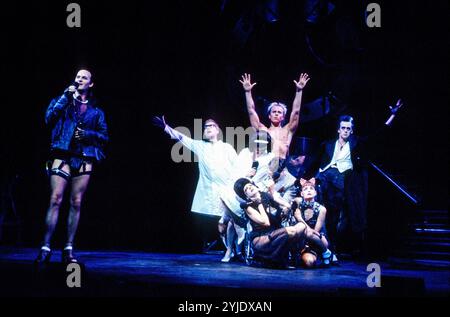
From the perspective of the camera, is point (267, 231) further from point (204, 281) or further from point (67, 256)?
point (67, 256)

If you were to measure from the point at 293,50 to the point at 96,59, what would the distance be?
3008 millimetres

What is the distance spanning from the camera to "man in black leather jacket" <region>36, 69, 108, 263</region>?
4.53 metres

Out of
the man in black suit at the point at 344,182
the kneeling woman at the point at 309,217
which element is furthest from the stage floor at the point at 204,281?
the man in black suit at the point at 344,182

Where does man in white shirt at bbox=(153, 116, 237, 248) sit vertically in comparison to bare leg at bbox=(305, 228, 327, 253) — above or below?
above

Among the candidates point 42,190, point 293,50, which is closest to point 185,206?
point 42,190

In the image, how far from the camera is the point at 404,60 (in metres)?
7.75

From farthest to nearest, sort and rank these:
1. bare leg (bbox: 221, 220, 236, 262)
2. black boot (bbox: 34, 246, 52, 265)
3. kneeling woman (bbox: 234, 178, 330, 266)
→ bare leg (bbox: 221, 220, 236, 262), kneeling woman (bbox: 234, 178, 330, 266), black boot (bbox: 34, 246, 52, 265)

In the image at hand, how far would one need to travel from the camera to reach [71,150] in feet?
15.2

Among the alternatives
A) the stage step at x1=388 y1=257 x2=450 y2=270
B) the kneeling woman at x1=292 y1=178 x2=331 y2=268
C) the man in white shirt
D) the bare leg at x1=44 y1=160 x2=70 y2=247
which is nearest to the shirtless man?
the man in white shirt

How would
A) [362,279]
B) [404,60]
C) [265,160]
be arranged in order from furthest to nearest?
[404,60], [265,160], [362,279]

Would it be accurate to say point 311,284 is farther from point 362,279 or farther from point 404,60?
point 404,60

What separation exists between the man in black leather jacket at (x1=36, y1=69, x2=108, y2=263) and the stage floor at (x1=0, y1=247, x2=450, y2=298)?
1.40 feet

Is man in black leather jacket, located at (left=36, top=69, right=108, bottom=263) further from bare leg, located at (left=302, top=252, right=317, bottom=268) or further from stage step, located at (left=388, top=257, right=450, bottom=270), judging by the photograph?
stage step, located at (left=388, top=257, right=450, bottom=270)

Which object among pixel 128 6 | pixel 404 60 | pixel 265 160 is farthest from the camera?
pixel 404 60
